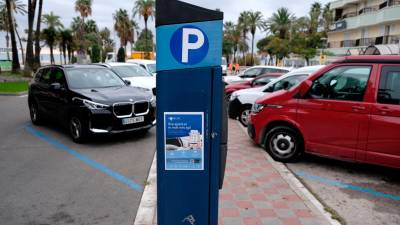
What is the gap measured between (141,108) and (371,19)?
1447 inches

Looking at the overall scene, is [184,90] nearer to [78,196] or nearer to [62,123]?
[78,196]

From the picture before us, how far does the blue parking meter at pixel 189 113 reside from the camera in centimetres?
228

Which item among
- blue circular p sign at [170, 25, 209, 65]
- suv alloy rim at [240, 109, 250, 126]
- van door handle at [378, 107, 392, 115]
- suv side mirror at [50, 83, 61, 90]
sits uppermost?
blue circular p sign at [170, 25, 209, 65]

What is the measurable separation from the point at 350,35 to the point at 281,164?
43103 mm

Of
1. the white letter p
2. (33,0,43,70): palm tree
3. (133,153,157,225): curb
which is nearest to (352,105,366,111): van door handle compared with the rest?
(133,153,157,225): curb

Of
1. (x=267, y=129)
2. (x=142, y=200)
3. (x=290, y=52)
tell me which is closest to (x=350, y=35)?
(x=290, y=52)

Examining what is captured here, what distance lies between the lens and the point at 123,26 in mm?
64312

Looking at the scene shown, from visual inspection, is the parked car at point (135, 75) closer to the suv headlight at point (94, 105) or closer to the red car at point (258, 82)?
the red car at point (258, 82)

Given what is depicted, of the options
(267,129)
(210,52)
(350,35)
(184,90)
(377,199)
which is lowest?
(377,199)

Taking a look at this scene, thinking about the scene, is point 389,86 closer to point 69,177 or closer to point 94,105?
point 69,177

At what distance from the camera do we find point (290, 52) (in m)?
50.7

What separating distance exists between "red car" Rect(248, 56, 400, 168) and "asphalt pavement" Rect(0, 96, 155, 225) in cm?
263

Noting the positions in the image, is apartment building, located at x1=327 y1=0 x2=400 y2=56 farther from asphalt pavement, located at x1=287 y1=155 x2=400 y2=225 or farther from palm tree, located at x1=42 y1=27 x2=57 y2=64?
palm tree, located at x1=42 y1=27 x2=57 y2=64

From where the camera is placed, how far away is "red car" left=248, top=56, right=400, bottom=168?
4938mm
